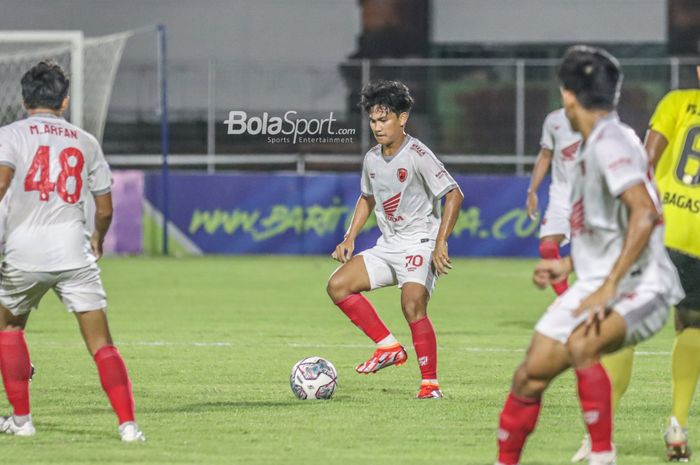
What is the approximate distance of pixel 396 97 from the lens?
9453mm

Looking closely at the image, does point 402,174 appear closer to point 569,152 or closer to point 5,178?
point 569,152

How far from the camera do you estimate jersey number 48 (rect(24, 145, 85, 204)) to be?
722cm

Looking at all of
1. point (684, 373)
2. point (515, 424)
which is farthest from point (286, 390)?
point (515, 424)

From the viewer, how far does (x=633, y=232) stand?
570cm

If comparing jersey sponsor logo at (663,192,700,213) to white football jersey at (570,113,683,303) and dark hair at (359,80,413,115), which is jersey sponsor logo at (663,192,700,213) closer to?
white football jersey at (570,113,683,303)

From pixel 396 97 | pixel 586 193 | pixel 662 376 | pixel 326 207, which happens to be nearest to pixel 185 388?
pixel 396 97

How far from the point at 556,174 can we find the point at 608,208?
6099 mm

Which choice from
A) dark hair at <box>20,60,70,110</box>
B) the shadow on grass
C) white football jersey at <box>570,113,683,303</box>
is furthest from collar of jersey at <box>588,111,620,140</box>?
the shadow on grass

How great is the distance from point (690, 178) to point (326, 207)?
16909 millimetres

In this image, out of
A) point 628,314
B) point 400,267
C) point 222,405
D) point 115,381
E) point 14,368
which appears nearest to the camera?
point 628,314

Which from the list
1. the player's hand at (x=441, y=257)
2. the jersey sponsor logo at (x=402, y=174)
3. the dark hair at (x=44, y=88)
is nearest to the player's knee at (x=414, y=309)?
the player's hand at (x=441, y=257)

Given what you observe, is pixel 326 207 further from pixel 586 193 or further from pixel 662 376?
pixel 586 193

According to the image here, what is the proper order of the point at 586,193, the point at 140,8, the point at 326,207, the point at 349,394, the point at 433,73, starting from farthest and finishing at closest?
the point at 140,8
the point at 433,73
the point at 326,207
the point at 349,394
the point at 586,193

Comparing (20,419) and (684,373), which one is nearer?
(684,373)
